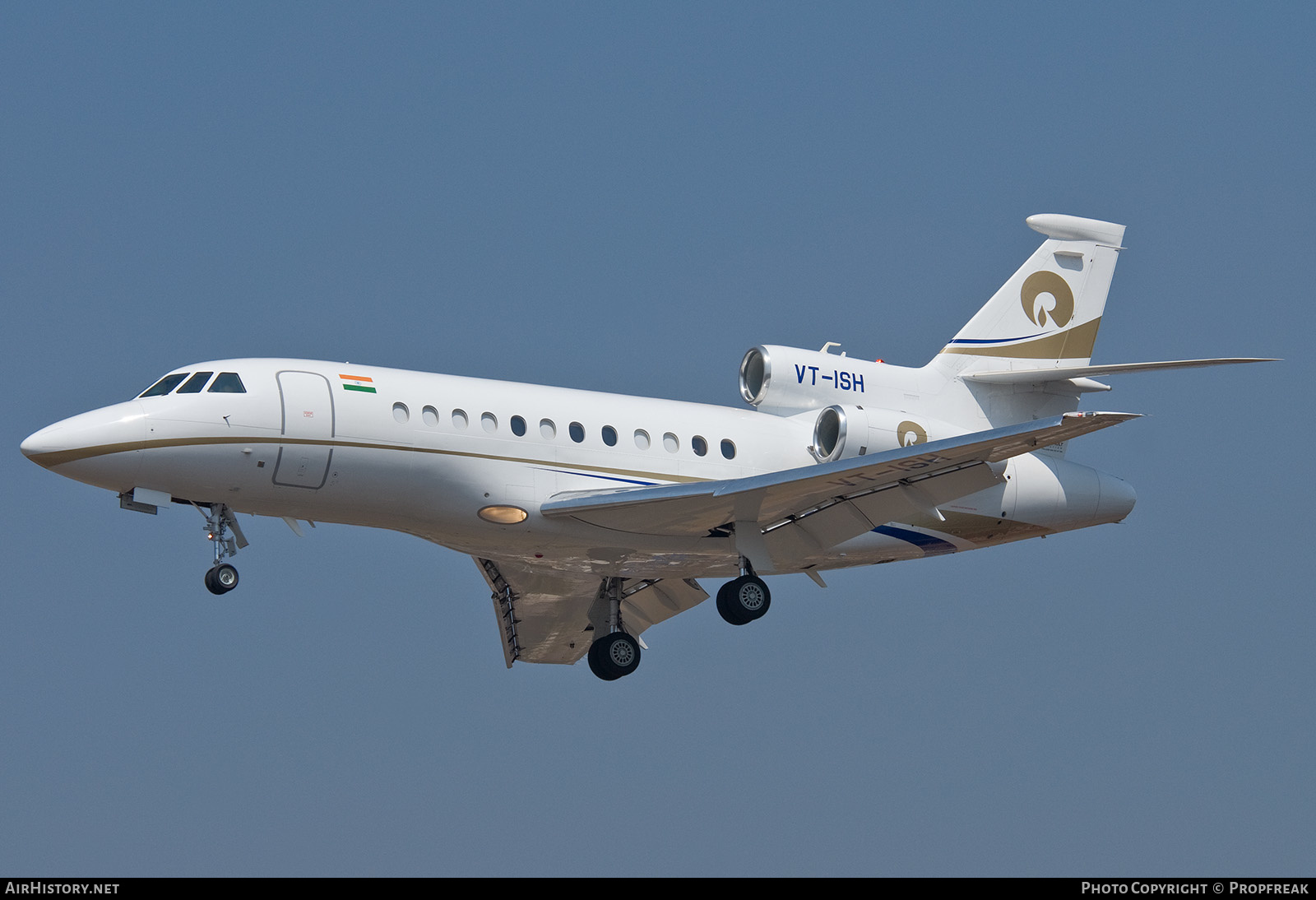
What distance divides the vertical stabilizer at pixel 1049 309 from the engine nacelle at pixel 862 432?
2.26 meters

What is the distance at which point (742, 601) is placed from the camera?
24.0 m

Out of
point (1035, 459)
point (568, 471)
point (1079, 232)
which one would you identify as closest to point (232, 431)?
point (568, 471)

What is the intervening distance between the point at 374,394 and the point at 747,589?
5.81 metres

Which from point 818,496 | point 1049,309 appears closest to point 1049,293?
point 1049,309

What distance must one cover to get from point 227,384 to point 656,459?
5.94m

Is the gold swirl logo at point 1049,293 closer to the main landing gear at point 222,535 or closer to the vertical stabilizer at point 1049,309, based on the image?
the vertical stabilizer at point 1049,309

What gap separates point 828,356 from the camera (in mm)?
26000

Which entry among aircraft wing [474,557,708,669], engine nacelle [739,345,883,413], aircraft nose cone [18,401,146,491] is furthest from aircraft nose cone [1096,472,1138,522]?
aircraft nose cone [18,401,146,491]

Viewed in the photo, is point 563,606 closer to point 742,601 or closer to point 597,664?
Result: point 597,664

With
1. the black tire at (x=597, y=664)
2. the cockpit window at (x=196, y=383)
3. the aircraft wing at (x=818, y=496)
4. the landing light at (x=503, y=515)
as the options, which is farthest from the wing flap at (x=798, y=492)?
the cockpit window at (x=196, y=383)

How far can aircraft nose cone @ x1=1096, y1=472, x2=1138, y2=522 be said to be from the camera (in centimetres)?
2566

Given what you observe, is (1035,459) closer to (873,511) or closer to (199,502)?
(873,511)

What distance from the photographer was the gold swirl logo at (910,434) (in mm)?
24719

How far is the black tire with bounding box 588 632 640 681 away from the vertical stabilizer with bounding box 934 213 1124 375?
21.3 ft
